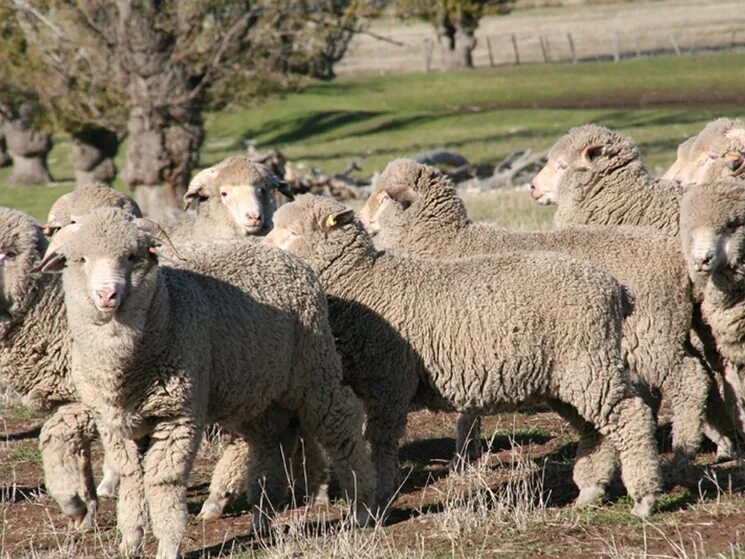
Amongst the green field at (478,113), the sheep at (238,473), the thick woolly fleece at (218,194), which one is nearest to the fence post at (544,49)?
the green field at (478,113)

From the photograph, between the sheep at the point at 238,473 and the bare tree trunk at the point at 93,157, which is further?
the bare tree trunk at the point at 93,157

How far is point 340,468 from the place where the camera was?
7004 millimetres

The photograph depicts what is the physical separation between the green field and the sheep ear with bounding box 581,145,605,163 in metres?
16.4

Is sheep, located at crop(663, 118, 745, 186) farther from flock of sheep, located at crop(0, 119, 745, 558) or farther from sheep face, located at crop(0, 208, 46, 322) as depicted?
sheep face, located at crop(0, 208, 46, 322)

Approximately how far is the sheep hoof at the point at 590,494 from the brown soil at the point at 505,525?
0.08 metres

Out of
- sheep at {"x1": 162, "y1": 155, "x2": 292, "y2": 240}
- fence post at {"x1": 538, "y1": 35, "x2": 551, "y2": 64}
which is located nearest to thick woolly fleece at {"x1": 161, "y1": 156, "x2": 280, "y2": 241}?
sheep at {"x1": 162, "y1": 155, "x2": 292, "y2": 240}

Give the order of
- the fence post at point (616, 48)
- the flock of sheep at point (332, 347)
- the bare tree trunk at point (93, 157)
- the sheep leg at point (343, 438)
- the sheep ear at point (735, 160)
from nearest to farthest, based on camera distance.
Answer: the flock of sheep at point (332, 347), the sheep leg at point (343, 438), the sheep ear at point (735, 160), the bare tree trunk at point (93, 157), the fence post at point (616, 48)

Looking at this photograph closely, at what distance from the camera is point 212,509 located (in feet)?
24.1

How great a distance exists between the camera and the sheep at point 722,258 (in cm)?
730

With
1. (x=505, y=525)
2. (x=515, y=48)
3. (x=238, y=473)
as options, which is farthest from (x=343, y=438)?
(x=515, y=48)

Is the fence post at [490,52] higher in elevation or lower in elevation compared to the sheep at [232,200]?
lower

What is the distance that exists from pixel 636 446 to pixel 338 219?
2111 millimetres

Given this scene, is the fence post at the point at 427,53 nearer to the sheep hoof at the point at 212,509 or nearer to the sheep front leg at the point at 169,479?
the sheep hoof at the point at 212,509

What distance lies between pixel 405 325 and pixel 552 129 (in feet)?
99.3
